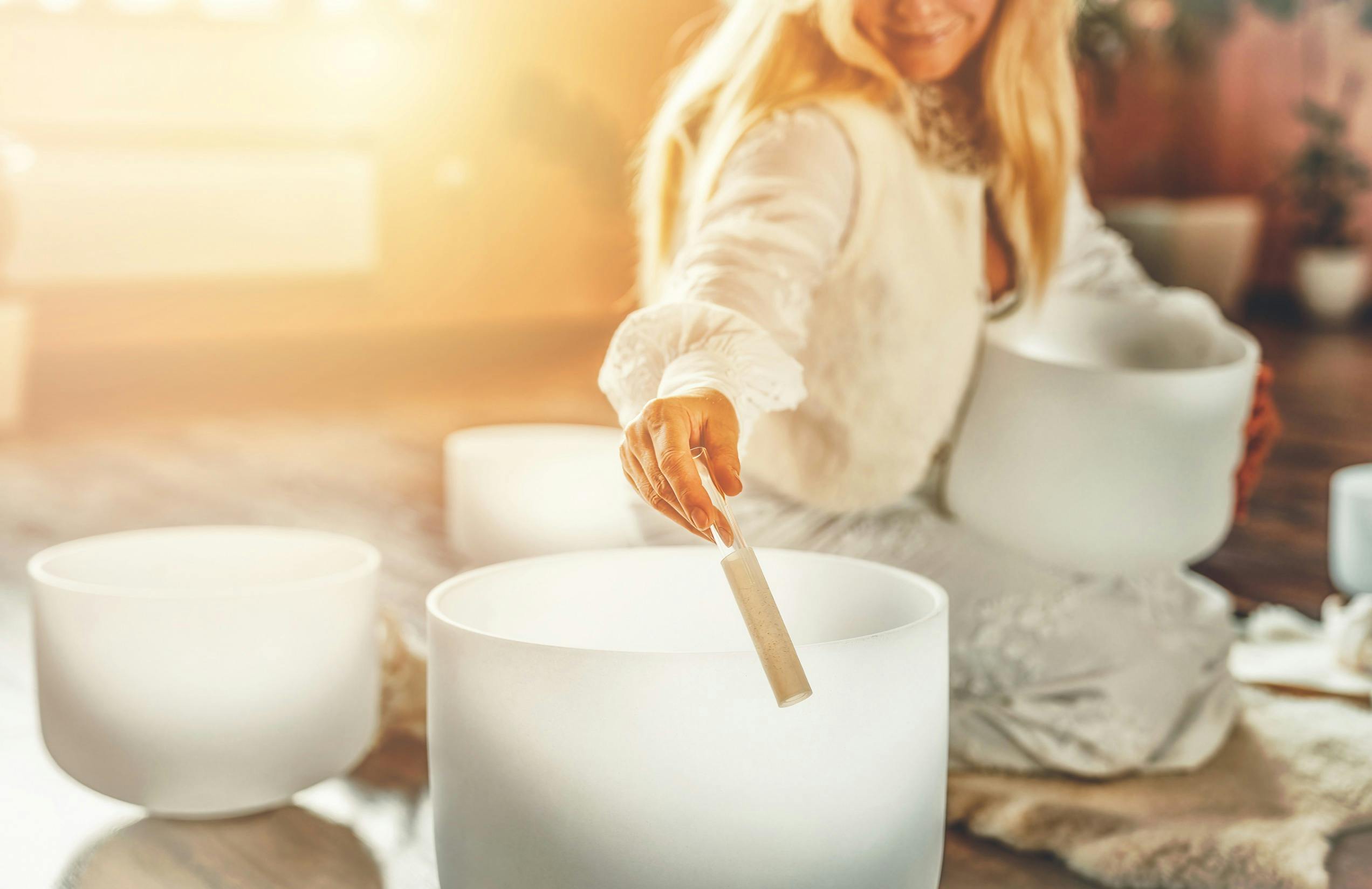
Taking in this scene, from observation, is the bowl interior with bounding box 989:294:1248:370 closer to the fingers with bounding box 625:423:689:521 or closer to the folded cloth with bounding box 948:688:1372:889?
the folded cloth with bounding box 948:688:1372:889

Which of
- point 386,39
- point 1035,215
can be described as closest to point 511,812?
point 1035,215

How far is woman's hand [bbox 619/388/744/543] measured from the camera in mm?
591

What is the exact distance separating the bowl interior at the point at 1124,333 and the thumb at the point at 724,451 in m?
0.44

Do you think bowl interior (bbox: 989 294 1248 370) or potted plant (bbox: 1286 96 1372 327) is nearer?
bowl interior (bbox: 989 294 1248 370)

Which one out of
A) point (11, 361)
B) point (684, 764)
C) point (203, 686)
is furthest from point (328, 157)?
point (684, 764)

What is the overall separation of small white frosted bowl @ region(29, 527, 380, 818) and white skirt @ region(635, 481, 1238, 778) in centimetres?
27

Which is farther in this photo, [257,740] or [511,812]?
[257,740]

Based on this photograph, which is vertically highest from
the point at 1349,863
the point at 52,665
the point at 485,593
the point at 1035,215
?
the point at 1035,215

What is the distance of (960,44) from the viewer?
915 mm

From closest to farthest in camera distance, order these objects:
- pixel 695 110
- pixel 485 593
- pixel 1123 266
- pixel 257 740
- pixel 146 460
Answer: pixel 485 593, pixel 257 740, pixel 695 110, pixel 1123 266, pixel 146 460

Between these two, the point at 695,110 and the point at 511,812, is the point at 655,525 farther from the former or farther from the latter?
the point at 511,812

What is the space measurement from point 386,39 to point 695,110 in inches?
136

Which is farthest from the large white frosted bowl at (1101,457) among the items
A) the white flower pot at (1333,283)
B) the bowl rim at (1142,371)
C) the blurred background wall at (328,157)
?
the white flower pot at (1333,283)

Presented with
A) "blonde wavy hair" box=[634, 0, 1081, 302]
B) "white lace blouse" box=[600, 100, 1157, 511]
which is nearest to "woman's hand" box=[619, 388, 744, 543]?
"white lace blouse" box=[600, 100, 1157, 511]
